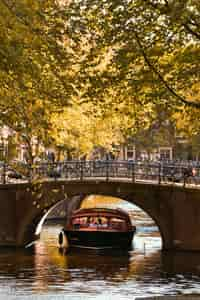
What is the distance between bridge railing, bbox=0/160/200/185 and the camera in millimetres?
31438

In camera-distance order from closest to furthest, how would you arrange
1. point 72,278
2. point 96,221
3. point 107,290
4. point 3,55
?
point 3,55 → point 107,290 → point 72,278 → point 96,221

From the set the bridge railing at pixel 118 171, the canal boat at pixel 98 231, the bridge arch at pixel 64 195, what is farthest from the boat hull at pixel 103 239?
the bridge railing at pixel 118 171

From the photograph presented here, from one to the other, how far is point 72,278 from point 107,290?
261 centimetres

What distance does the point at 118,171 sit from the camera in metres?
33.0

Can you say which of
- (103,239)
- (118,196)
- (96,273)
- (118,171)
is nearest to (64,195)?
(118,196)

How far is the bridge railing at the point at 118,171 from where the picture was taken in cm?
3144

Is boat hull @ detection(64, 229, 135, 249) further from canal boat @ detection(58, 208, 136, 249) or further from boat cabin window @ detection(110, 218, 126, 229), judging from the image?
boat cabin window @ detection(110, 218, 126, 229)

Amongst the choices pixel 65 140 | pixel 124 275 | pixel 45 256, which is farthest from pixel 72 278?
pixel 65 140

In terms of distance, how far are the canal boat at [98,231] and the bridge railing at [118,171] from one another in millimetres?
3025

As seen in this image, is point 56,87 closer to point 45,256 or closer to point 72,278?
point 72,278

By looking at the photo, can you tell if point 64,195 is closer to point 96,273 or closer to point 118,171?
point 118,171

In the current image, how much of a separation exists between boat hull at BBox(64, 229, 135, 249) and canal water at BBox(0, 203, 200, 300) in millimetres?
608

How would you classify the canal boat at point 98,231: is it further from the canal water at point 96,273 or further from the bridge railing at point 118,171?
the bridge railing at point 118,171

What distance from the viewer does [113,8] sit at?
13.6m
